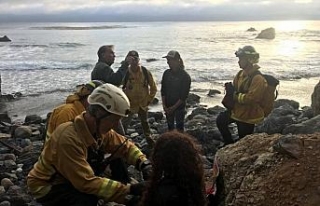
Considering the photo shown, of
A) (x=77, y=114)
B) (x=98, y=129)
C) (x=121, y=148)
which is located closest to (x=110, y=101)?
(x=98, y=129)

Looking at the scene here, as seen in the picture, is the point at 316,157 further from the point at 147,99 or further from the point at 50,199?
the point at 147,99

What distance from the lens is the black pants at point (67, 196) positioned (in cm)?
485

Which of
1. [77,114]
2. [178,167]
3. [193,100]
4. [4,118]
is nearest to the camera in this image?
[178,167]

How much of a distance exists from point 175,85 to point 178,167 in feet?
20.0

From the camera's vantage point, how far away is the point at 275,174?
4965mm

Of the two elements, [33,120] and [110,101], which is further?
[33,120]

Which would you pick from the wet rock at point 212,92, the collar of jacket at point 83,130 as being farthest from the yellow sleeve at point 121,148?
the wet rock at point 212,92

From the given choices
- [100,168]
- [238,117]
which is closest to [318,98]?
[238,117]

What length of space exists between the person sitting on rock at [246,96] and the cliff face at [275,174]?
235 centimetres

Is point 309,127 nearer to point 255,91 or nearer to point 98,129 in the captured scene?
point 255,91

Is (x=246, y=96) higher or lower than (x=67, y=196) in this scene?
higher

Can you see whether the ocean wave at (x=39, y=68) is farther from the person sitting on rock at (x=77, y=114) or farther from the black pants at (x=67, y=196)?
the black pants at (x=67, y=196)

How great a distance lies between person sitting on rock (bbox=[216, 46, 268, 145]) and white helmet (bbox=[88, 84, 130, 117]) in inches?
154

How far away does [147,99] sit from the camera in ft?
32.8
